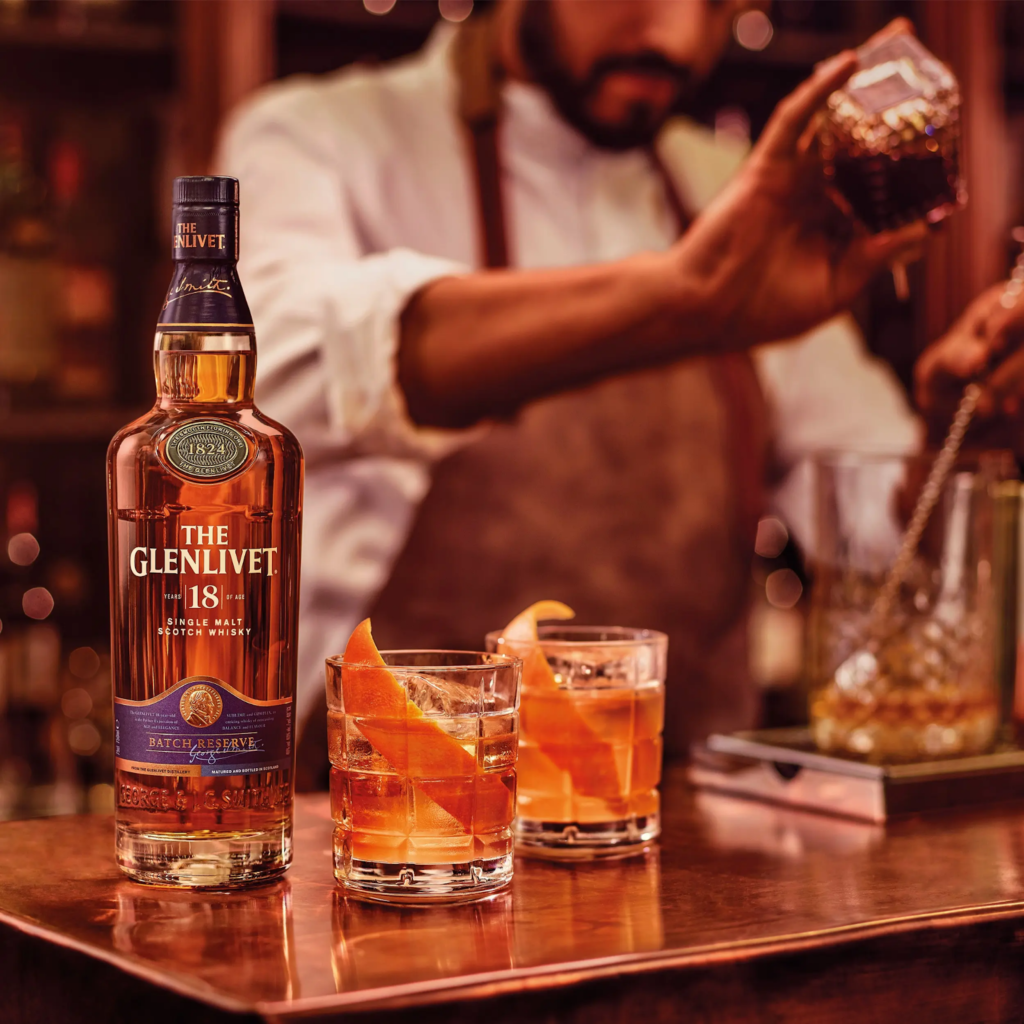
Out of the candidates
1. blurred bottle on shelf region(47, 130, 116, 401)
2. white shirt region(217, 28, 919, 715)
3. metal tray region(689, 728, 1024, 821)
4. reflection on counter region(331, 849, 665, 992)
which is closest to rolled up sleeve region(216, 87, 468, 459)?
white shirt region(217, 28, 919, 715)

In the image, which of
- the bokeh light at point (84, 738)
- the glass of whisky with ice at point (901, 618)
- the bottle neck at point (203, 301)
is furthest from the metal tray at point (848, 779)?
the bokeh light at point (84, 738)

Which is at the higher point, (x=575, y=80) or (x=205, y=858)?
(x=575, y=80)

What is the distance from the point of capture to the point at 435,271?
1538 millimetres

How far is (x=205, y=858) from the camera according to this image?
80 centimetres

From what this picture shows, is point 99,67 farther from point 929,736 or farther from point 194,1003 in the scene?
point 194,1003

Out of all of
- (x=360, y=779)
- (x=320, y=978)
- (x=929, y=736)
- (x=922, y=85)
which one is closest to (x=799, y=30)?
(x=922, y=85)

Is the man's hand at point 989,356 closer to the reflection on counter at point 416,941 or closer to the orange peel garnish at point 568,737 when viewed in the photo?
the orange peel garnish at point 568,737

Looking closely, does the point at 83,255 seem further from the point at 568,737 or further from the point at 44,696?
the point at 568,737

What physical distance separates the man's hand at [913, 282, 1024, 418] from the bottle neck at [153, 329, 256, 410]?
72cm

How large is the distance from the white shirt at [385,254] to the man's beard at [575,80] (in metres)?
0.02

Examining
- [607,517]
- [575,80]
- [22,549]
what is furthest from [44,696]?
[575,80]

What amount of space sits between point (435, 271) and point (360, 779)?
2.79 ft

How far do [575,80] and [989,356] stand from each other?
2.99 ft

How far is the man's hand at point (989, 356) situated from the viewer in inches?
50.2
